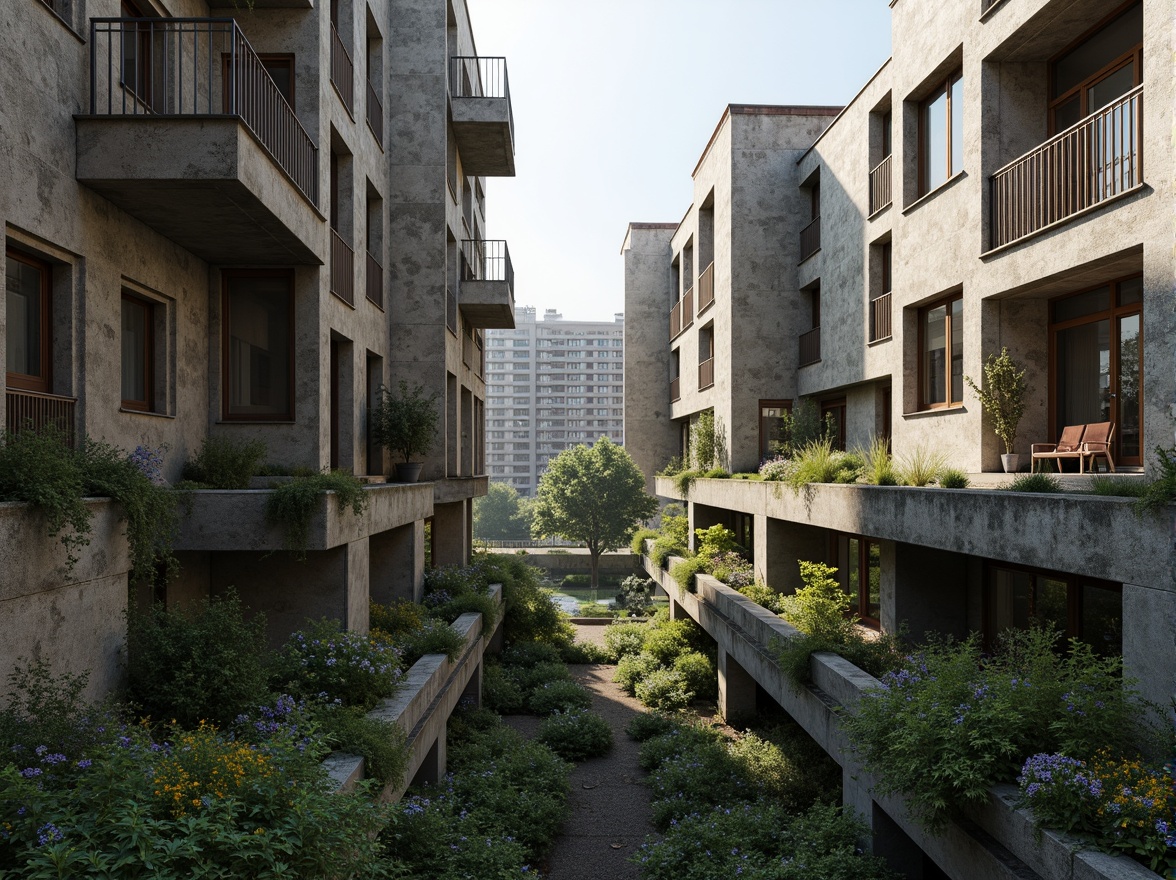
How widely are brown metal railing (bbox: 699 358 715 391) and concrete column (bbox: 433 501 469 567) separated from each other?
9254 millimetres

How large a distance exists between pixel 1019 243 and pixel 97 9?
11.7 m

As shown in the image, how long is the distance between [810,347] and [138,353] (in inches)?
609

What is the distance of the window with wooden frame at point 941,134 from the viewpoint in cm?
1336

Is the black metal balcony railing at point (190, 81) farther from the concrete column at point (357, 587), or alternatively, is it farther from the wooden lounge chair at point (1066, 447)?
the wooden lounge chair at point (1066, 447)

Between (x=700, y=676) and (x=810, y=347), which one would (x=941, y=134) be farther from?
(x=700, y=676)

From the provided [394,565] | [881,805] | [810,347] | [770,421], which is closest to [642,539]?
[770,421]

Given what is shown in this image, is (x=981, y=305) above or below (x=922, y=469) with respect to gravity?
above

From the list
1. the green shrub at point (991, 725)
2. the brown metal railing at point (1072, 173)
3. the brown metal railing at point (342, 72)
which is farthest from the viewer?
the brown metal railing at point (342, 72)

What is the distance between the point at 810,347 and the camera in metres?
20.5

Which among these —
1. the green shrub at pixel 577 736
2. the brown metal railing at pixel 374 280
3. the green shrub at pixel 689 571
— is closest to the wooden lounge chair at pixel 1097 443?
the green shrub at pixel 577 736

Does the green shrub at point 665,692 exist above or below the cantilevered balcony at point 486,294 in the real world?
below

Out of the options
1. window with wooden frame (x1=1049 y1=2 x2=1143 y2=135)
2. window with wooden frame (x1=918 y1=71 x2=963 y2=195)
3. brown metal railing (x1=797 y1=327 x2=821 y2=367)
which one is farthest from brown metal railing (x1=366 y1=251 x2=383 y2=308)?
window with wooden frame (x1=1049 y1=2 x2=1143 y2=135)

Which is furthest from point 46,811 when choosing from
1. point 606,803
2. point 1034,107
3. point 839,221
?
point 839,221

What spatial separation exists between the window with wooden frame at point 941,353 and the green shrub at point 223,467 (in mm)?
11011
